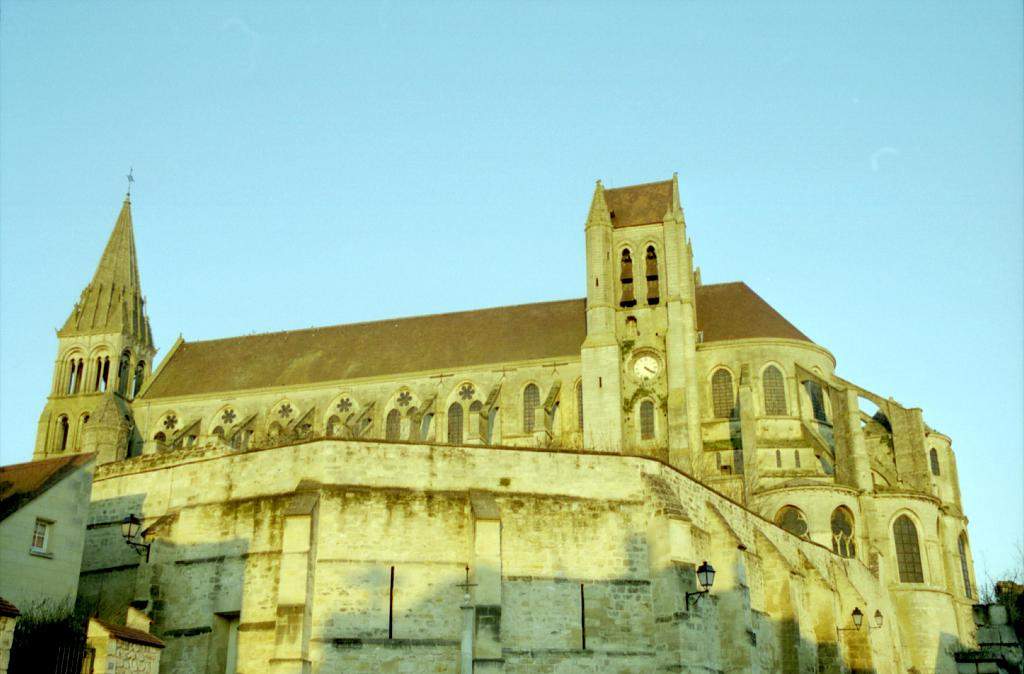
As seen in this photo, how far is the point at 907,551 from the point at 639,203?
1995 centimetres

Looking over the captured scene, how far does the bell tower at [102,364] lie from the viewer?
53.1 meters

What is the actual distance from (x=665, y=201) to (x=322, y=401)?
18397 mm

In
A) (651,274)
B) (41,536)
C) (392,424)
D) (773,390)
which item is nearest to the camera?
(41,536)

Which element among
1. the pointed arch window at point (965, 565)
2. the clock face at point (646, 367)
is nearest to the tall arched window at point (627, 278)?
the clock face at point (646, 367)

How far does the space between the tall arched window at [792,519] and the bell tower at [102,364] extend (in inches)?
1184

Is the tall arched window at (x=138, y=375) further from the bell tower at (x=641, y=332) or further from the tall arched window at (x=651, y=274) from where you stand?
the tall arched window at (x=651, y=274)

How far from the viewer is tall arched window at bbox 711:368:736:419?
155 feet

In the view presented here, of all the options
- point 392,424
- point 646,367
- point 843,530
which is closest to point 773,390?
point 646,367

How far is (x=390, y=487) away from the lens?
2250 cm

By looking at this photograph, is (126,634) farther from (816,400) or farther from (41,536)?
(816,400)

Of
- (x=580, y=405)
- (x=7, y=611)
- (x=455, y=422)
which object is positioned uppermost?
(x=580, y=405)

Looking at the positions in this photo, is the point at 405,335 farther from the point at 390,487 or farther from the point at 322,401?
the point at 390,487

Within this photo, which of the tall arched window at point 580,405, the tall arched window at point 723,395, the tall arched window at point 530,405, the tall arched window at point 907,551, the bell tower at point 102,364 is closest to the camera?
the tall arched window at point 907,551

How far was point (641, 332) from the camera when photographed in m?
48.1
